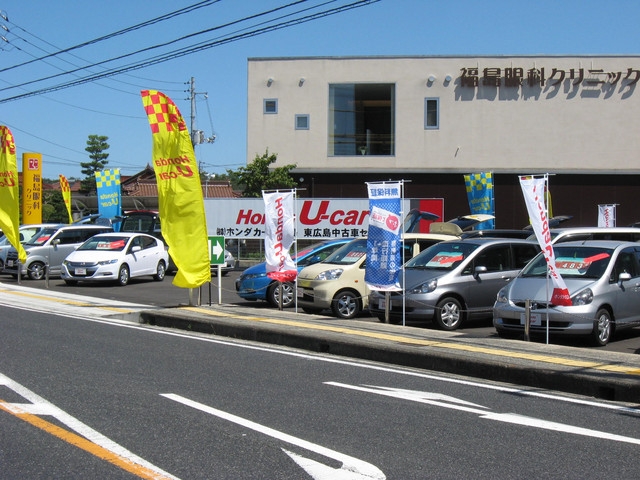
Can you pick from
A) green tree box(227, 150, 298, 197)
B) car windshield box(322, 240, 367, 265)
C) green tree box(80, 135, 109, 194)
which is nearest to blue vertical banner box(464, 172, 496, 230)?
green tree box(227, 150, 298, 197)

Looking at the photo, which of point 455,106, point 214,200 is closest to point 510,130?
point 455,106

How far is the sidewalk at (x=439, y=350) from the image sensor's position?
848 centimetres

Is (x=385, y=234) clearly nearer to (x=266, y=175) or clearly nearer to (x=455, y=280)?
(x=455, y=280)

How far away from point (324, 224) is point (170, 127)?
13.4 metres

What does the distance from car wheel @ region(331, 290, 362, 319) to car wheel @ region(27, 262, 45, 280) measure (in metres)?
13.5

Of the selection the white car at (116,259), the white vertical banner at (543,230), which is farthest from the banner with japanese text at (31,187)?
the white vertical banner at (543,230)

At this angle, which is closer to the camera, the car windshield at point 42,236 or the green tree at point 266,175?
the car windshield at point 42,236

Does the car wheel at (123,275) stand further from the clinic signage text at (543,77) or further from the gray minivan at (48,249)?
the clinic signage text at (543,77)

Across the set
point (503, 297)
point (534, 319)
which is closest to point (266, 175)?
point (503, 297)

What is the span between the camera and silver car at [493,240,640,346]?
454 inches

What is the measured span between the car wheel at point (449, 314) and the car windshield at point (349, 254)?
8.60 ft

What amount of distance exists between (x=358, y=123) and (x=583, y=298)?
24.0 meters

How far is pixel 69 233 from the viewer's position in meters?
26.0

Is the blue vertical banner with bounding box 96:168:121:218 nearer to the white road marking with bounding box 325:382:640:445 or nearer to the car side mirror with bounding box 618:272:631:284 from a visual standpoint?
the car side mirror with bounding box 618:272:631:284
